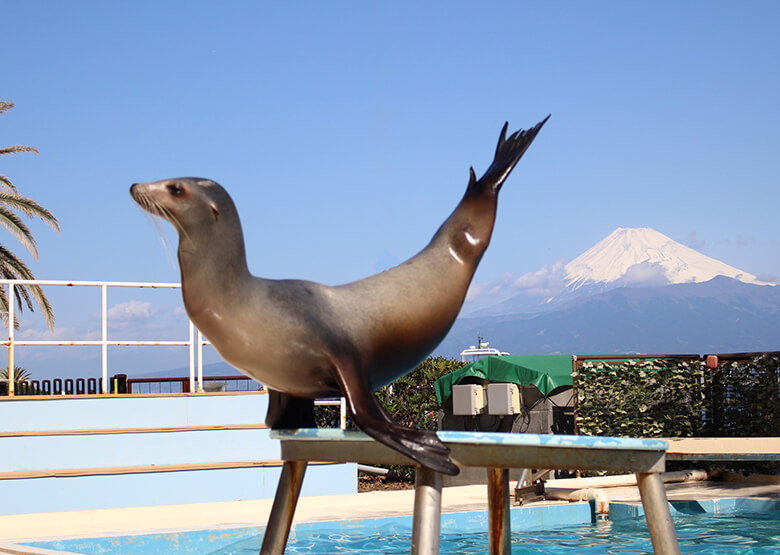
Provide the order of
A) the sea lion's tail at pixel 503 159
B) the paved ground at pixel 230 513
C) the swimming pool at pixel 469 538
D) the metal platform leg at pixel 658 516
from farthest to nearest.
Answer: the paved ground at pixel 230 513 < the swimming pool at pixel 469 538 < the sea lion's tail at pixel 503 159 < the metal platform leg at pixel 658 516

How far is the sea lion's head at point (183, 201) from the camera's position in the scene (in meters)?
3.25

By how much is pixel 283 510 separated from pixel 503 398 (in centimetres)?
1118

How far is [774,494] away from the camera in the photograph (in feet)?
35.8

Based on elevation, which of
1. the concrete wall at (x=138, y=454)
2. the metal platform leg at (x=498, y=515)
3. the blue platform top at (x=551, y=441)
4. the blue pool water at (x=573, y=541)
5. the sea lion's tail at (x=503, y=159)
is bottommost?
the blue pool water at (x=573, y=541)

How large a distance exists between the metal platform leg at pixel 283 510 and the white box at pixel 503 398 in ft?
36.4

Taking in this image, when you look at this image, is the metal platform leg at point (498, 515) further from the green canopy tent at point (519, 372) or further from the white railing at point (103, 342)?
the green canopy tent at point (519, 372)

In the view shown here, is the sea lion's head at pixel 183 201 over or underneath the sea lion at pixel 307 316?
over

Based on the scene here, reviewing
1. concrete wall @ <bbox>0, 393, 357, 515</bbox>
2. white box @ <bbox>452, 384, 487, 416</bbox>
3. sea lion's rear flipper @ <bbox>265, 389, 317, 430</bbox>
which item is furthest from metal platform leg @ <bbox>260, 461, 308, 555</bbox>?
white box @ <bbox>452, 384, 487, 416</bbox>

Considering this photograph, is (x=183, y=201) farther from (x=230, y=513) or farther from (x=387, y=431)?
(x=230, y=513)

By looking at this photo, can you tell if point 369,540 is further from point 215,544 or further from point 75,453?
point 75,453

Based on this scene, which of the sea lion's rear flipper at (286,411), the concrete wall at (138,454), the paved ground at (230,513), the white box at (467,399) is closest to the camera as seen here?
the sea lion's rear flipper at (286,411)

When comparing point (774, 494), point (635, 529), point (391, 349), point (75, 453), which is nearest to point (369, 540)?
point (635, 529)

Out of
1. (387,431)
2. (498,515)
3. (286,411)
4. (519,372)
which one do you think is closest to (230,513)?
(498,515)

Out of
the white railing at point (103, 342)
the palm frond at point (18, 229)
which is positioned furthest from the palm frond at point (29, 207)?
the white railing at point (103, 342)
